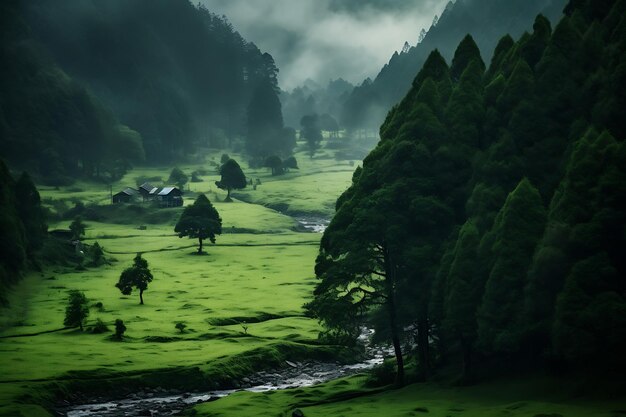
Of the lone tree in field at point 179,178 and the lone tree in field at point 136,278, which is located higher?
the lone tree in field at point 179,178

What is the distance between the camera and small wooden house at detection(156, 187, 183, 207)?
147750mm

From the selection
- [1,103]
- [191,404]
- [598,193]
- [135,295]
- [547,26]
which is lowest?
[191,404]

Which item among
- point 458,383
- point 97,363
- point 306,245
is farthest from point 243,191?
point 458,383

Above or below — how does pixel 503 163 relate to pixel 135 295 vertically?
above

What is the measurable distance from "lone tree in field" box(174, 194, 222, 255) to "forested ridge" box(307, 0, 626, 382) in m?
56.8

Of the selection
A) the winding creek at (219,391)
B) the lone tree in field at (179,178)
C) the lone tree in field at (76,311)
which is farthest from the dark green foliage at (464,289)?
the lone tree in field at (179,178)

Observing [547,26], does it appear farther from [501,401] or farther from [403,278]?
[501,401]

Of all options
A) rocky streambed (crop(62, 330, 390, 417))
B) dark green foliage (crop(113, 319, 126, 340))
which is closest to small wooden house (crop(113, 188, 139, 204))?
dark green foliage (crop(113, 319, 126, 340))

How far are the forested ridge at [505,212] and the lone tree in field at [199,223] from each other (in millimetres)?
56756

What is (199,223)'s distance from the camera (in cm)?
11175

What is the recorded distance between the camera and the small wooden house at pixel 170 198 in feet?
485

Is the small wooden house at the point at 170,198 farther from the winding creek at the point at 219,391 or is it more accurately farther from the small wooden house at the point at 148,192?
the winding creek at the point at 219,391

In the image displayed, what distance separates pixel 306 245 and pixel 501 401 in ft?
272

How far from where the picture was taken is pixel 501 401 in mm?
39406
